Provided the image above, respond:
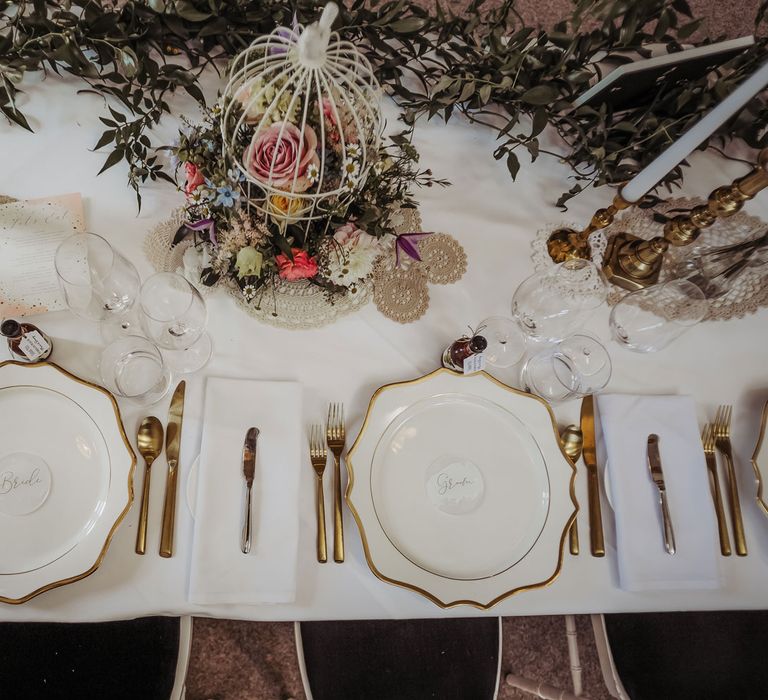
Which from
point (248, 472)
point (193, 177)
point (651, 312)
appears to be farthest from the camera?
point (651, 312)

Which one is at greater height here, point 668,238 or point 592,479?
point 668,238

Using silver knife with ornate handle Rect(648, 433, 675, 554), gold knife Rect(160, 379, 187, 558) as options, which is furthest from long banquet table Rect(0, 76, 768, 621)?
silver knife with ornate handle Rect(648, 433, 675, 554)

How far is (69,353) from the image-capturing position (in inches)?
43.3

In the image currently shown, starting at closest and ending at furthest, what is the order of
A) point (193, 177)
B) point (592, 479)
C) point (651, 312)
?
point (193, 177) < point (592, 479) < point (651, 312)

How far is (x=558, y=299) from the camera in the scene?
121cm

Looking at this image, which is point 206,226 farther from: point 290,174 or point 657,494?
point 657,494

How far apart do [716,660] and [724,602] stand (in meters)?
0.50

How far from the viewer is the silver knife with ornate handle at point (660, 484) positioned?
1.11 m

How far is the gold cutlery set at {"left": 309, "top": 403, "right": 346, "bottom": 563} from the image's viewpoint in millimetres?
1066

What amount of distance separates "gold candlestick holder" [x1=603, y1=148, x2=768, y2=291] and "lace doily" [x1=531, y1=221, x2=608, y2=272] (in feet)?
0.06

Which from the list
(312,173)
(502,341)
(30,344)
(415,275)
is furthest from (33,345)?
(502,341)

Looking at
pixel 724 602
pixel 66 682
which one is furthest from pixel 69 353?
pixel 724 602

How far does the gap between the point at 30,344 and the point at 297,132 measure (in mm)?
661

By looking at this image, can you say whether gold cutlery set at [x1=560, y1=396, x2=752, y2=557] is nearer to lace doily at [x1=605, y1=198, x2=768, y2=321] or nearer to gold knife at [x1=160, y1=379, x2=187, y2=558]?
lace doily at [x1=605, y1=198, x2=768, y2=321]
